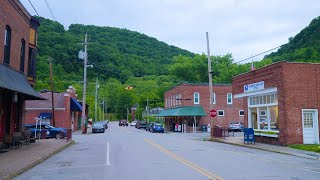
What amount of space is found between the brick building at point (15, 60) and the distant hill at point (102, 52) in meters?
10.6

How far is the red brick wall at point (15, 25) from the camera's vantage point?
20119 mm

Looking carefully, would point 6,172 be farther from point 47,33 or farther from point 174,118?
point 174,118

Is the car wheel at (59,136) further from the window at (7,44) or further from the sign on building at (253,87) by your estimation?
the sign on building at (253,87)

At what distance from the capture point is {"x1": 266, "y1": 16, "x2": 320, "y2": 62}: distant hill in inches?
1922

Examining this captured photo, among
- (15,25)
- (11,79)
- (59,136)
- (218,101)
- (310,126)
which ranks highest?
(15,25)

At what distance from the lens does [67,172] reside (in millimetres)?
13547

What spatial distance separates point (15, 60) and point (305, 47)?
4141 cm

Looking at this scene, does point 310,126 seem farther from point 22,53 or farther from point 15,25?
point 15,25

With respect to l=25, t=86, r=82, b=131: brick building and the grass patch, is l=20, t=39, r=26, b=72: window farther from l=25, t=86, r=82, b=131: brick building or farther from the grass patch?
l=25, t=86, r=82, b=131: brick building

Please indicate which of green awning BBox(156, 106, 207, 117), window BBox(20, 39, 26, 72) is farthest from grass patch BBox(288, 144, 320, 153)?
green awning BBox(156, 106, 207, 117)

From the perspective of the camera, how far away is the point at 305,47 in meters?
52.2

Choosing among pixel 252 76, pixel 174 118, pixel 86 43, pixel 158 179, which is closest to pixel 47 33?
pixel 86 43

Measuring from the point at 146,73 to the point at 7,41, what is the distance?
4785 cm

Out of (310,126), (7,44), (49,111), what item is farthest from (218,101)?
(7,44)
